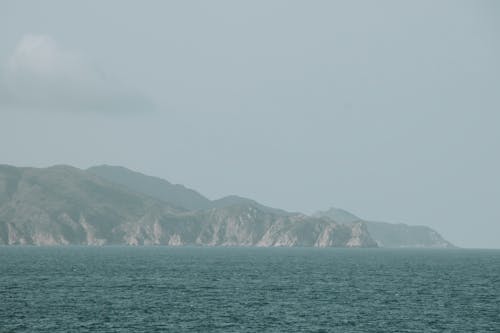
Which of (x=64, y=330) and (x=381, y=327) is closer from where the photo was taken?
(x=64, y=330)

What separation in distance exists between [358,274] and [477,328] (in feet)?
300

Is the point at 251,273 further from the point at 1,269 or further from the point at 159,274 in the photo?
the point at 1,269

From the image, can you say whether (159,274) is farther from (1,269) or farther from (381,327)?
(381,327)

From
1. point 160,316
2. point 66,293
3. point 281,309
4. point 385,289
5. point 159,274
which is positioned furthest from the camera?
point 159,274

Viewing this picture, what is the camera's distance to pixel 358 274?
186500 millimetres

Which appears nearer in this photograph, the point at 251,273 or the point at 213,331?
the point at 213,331

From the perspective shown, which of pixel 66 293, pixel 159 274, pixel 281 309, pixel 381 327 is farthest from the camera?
pixel 159 274

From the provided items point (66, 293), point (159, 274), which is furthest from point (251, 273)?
point (66, 293)

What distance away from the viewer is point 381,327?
9450cm

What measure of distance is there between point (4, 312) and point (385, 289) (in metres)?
70.0

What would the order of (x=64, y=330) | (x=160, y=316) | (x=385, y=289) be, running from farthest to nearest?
1. (x=385, y=289)
2. (x=160, y=316)
3. (x=64, y=330)

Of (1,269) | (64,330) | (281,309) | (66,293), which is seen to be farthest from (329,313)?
(1,269)

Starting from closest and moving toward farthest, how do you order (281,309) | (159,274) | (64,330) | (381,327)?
(64,330) < (381,327) < (281,309) < (159,274)

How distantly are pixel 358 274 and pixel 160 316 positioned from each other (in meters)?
93.3
